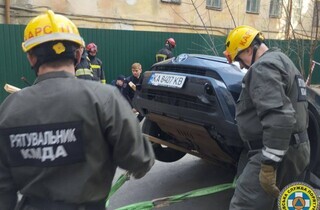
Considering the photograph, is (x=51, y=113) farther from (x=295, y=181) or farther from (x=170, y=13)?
(x=170, y=13)

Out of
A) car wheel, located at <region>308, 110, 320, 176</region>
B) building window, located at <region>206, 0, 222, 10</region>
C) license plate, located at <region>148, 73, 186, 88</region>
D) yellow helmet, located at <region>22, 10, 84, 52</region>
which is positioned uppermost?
building window, located at <region>206, 0, 222, 10</region>

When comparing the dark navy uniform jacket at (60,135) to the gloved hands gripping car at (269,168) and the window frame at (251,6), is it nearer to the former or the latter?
the gloved hands gripping car at (269,168)

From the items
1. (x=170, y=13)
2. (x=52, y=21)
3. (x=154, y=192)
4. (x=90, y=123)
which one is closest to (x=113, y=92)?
(x=90, y=123)

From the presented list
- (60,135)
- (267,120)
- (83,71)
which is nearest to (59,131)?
(60,135)

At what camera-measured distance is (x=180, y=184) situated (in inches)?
189

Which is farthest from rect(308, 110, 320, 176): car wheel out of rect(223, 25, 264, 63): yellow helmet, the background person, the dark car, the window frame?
the window frame

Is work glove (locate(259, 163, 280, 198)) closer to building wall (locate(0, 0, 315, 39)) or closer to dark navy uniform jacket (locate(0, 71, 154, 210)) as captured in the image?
dark navy uniform jacket (locate(0, 71, 154, 210))

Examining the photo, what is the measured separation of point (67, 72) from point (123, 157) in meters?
0.48

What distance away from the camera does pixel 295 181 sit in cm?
313

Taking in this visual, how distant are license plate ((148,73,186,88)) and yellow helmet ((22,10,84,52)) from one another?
1820mm

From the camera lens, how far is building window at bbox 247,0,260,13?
19.2 meters

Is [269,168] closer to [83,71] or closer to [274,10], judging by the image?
[83,71]

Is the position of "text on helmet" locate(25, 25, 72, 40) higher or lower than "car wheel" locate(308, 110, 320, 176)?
higher

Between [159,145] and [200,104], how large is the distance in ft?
4.60
